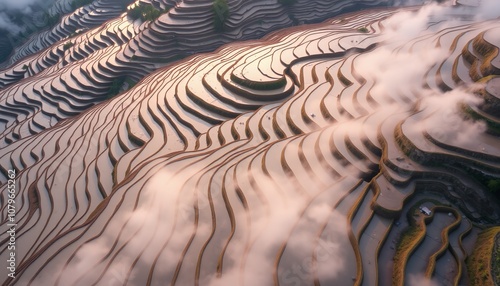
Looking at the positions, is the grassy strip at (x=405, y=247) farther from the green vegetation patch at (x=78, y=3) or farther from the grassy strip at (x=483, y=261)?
the green vegetation patch at (x=78, y=3)

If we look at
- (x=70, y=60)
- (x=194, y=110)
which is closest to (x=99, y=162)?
(x=194, y=110)

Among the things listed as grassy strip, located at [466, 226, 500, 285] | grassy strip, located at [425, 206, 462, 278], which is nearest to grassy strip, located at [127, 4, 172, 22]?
grassy strip, located at [425, 206, 462, 278]

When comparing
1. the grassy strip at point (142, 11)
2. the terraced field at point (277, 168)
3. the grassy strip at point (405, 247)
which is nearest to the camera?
the grassy strip at point (405, 247)

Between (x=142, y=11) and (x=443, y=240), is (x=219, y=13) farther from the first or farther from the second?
(x=443, y=240)

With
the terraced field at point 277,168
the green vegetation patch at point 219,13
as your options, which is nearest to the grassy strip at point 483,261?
the terraced field at point 277,168

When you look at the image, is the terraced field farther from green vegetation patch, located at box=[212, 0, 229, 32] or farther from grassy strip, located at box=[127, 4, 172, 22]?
grassy strip, located at box=[127, 4, 172, 22]
